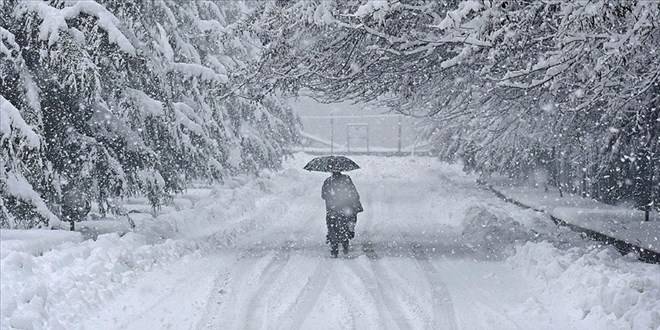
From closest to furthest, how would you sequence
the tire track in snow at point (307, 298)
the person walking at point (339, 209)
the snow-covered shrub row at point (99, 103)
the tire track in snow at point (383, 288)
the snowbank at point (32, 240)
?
the tire track in snow at point (307, 298)
the tire track in snow at point (383, 288)
the snowbank at point (32, 240)
the snow-covered shrub row at point (99, 103)
the person walking at point (339, 209)

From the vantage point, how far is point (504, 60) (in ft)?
33.7

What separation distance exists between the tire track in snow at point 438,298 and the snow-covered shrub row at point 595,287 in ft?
3.27

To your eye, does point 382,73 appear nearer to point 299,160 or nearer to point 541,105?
point 541,105

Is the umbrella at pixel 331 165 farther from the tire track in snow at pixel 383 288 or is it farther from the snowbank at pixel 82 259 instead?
the snowbank at pixel 82 259

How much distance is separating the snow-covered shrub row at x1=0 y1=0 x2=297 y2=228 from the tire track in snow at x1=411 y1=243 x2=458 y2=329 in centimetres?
417

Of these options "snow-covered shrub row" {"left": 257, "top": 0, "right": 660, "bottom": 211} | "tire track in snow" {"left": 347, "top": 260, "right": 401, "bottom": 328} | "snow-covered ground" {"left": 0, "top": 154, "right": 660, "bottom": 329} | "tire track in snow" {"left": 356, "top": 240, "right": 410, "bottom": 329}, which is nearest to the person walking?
"snow-covered ground" {"left": 0, "top": 154, "right": 660, "bottom": 329}

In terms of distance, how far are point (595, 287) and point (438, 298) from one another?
1.93 meters

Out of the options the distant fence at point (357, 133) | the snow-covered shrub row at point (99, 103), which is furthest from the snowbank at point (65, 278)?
the distant fence at point (357, 133)

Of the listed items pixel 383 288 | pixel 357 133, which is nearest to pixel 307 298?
pixel 383 288

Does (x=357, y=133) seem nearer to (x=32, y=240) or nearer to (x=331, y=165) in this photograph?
(x=331, y=165)

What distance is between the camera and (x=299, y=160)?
5106 cm

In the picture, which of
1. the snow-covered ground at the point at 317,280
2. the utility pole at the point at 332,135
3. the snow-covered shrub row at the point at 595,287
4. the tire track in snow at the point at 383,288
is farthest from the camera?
the utility pole at the point at 332,135

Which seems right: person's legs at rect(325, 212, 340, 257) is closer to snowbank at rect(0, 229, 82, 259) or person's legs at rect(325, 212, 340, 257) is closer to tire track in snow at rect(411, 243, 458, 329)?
tire track in snow at rect(411, 243, 458, 329)

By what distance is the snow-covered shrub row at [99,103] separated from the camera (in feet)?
34.3
